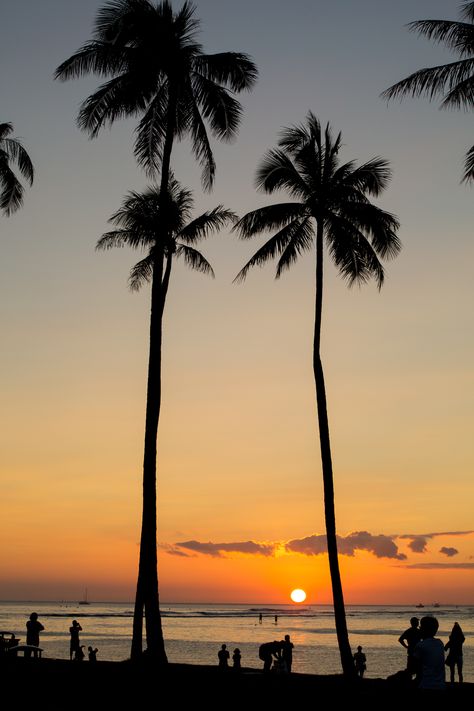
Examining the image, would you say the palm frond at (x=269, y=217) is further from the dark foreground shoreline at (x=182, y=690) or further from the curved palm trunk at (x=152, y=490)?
the dark foreground shoreline at (x=182, y=690)

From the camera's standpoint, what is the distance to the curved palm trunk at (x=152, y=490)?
2633 centimetres

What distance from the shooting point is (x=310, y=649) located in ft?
290

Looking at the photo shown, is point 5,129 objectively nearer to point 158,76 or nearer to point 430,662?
point 158,76

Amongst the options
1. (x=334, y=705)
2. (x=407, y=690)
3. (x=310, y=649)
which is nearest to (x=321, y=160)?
(x=334, y=705)

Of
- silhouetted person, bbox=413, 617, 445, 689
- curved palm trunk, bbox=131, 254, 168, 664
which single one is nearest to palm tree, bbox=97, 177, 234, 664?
curved palm trunk, bbox=131, 254, 168, 664

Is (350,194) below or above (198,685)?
above

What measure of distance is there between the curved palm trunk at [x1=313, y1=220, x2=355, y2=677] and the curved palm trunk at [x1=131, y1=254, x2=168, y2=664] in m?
5.73

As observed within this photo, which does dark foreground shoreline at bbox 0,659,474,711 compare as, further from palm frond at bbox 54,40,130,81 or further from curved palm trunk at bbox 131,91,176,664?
palm frond at bbox 54,40,130,81

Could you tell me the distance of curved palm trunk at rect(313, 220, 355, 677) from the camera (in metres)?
26.5

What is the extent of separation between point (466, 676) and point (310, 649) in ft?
128

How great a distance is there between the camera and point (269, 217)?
30531 millimetres

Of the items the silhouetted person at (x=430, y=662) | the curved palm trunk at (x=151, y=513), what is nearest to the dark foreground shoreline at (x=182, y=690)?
the silhouetted person at (x=430, y=662)

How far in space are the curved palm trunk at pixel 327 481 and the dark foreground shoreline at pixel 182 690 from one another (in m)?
2.96

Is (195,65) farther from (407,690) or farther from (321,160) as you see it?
(407,690)
